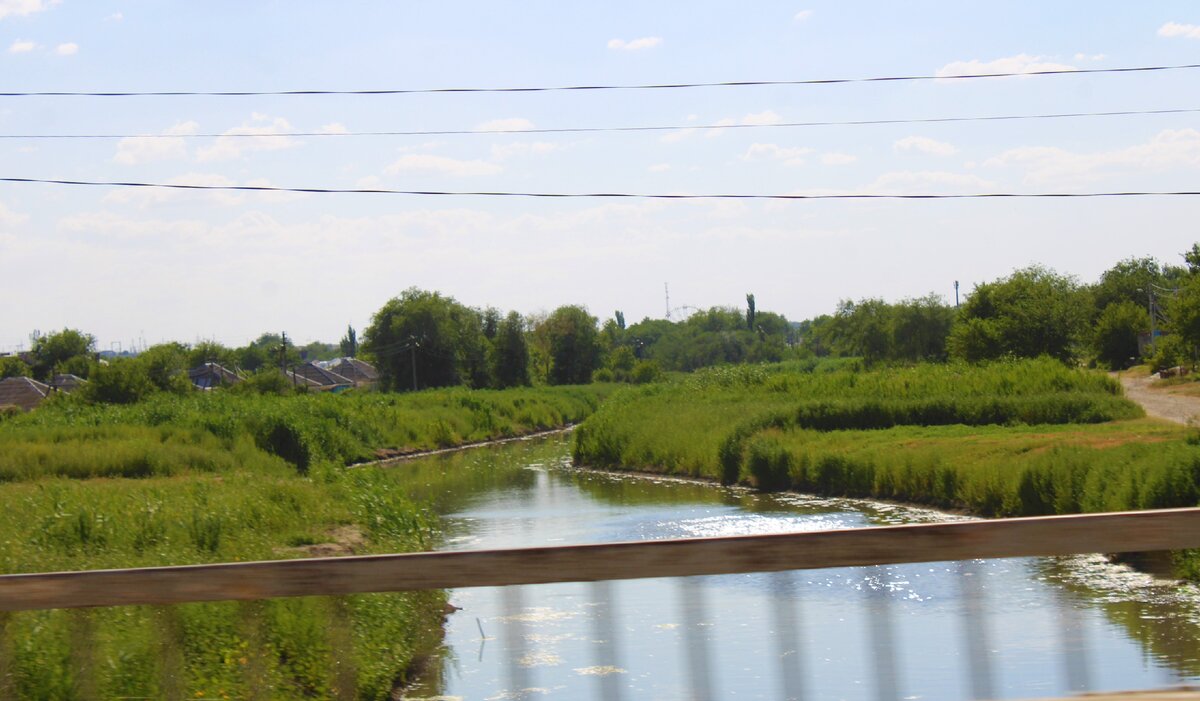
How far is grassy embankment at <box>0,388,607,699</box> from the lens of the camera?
13.2 ft

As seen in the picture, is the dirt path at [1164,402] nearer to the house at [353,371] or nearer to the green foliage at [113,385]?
the green foliage at [113,385]

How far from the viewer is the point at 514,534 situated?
2525 centimetres

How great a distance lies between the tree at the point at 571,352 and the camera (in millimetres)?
109438

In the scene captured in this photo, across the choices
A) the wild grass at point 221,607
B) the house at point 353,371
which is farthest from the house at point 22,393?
the wild grass at point 221,607

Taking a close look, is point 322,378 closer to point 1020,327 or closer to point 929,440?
point 1020,327

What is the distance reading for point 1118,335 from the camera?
75.9 meters

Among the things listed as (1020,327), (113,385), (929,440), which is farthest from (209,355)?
(929,440)

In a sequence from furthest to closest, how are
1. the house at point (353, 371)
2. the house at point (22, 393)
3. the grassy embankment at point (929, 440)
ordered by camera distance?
the house at point (353, 371) → the house at point (22, 393) → the grassy embankment at point (929, 440)

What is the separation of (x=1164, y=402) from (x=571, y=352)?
2753 inches

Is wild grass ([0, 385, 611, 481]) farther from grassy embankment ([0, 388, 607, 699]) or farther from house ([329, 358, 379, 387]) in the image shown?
house ([329, 358, 379, 387])

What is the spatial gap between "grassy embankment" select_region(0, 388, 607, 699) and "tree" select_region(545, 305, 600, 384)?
56.7 metres

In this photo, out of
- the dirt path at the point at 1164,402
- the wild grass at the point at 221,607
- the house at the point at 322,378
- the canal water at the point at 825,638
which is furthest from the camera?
the house at the point at 322,378

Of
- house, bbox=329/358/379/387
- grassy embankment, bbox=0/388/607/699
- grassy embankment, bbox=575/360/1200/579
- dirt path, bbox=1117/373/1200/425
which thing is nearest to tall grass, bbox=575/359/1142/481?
grassy embankment, bbox=575/360/1200/579

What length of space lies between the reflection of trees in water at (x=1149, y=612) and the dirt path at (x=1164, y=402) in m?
20.7
